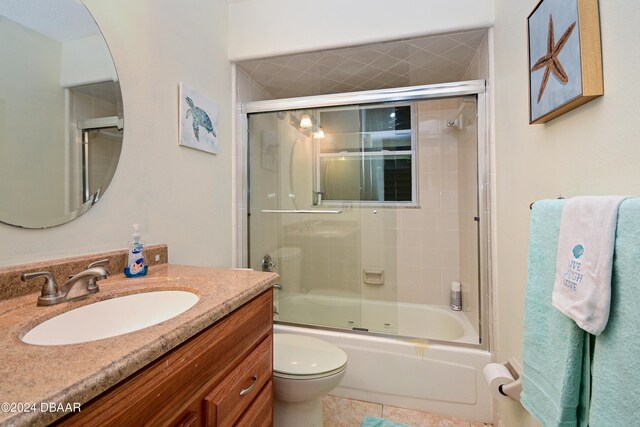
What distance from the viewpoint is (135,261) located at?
3.38 feet

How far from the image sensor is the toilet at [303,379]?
115cm

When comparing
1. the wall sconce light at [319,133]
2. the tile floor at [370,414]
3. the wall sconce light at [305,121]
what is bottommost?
the tile floor at [370,414]

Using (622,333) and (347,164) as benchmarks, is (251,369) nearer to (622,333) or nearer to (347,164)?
(622,333)

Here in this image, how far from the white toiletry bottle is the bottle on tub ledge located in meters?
2.09

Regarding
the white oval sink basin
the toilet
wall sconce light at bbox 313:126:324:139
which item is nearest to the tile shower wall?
wall sconce light at bbox 313:126:324:139

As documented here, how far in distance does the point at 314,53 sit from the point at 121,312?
172 centimetres

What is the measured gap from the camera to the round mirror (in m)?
0.77

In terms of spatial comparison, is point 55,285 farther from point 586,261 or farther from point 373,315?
point 373,315

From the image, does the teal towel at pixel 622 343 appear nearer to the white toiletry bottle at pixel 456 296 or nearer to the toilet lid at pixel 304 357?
the toilet lid at pixel 304 357

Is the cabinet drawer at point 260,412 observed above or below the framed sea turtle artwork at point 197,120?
below

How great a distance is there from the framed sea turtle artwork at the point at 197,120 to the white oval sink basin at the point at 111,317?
81 cm

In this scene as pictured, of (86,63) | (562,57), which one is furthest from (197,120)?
(562,57)

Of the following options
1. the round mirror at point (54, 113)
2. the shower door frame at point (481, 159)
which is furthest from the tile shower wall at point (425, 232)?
the round mirror at point (54, 113)

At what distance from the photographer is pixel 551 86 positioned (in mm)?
874
